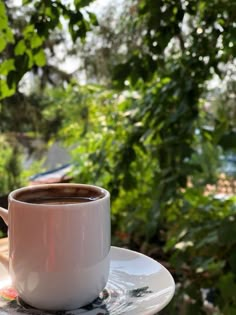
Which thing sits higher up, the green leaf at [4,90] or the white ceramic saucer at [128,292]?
the green leaf at [4,90]

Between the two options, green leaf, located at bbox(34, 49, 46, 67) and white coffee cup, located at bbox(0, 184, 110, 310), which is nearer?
white coffee cup, located at bbox(0, 184, 110, 310)

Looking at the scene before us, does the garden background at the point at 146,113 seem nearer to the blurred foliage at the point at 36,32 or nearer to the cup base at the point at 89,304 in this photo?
the blurred foliage at the point at 36,32

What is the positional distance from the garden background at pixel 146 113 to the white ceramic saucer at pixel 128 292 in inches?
8.1

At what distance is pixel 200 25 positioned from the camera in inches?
34.7

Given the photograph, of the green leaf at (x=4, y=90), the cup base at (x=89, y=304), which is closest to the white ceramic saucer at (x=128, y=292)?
the cup base at (x=89, y=304)

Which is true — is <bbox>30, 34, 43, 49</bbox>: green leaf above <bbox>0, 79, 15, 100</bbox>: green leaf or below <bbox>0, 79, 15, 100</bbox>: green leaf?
above

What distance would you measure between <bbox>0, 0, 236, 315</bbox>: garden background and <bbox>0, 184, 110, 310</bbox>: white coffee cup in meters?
0.21

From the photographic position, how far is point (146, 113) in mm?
959

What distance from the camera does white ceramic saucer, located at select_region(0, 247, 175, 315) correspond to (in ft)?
1.23

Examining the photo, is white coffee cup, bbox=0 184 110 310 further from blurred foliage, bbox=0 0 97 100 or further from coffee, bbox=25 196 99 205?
blurred foliage, bbox=0 0 97 100

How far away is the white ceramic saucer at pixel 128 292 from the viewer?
374mm

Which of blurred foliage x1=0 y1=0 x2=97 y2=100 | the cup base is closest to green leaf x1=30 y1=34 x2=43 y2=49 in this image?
blurred foliage x1=0 y1=0 x2=97 y2=100

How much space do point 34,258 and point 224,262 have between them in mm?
586

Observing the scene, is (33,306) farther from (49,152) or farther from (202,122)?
(49,152)
